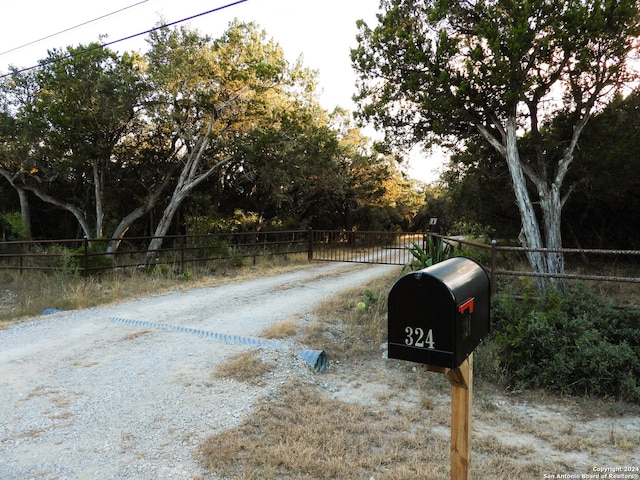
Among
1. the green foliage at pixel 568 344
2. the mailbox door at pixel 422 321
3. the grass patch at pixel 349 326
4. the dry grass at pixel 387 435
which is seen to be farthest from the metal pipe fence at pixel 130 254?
the mailbox door at pixel 422 321

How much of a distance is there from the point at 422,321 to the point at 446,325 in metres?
0.10

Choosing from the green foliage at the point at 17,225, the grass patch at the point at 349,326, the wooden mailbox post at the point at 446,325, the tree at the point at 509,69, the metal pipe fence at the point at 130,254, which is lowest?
the grass patch at the point at 349,326

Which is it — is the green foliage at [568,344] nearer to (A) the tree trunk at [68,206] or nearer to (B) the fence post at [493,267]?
(B) the fence post at [493,267]

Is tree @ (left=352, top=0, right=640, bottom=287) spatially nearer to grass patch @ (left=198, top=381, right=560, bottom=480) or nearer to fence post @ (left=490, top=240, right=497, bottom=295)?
fence post @ (left=490, top=240, right=497, bottom=295)

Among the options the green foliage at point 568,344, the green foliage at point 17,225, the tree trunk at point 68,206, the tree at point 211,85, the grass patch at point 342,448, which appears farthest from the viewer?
the green foliage at point 17,225

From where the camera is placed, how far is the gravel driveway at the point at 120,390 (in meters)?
2.79

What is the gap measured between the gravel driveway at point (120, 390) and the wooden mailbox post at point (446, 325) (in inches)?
68.7

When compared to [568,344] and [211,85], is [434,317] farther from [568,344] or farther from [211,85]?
[211,85]

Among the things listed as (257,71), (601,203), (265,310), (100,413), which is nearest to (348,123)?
(257,71)

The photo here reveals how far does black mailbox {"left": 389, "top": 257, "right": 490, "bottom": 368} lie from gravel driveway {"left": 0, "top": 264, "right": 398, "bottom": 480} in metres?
1.84

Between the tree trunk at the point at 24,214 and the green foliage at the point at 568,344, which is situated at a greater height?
the tree trunk at the point at 24,214

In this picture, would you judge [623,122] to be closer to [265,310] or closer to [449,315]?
[265,310]

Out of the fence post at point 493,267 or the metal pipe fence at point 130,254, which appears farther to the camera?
the metal pipe fence at point 130,254

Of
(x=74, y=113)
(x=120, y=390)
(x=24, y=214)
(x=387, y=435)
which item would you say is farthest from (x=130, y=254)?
(x=387, y=435)
